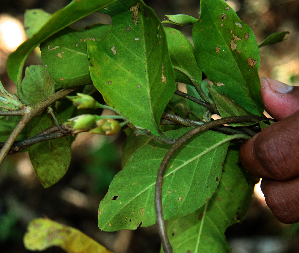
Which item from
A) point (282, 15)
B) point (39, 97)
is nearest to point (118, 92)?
point (39, 97)

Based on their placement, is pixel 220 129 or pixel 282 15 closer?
pixel 220 129

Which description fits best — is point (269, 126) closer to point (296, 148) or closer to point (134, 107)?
point (296, 148)

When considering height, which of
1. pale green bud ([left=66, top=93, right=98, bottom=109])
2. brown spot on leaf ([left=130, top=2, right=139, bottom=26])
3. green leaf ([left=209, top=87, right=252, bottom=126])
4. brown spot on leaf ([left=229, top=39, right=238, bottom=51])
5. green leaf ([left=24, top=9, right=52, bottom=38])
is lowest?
green leaf ([left=209, top=87, right=252, bottom=126])

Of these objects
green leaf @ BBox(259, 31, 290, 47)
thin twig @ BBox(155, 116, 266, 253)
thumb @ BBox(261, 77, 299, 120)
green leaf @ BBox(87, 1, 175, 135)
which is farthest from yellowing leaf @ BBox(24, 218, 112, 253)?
green leaf @ BBox(259, 31, 290, 47)

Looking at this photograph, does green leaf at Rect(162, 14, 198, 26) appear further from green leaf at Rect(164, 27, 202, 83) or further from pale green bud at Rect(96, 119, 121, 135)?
pale green bud at Rect(96, 119, 121, 135)

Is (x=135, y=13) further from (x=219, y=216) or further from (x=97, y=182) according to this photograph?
(x=97, y=182)

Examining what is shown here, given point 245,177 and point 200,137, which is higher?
point 200,137

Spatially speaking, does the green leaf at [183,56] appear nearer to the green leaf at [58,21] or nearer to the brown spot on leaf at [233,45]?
the brown spot on leaf at [233,45]
